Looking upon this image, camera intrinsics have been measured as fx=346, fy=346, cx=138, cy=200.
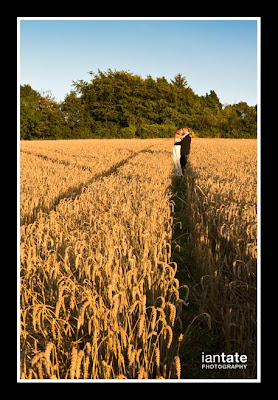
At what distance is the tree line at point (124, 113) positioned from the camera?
3859 centimetres

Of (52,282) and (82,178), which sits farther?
(82,178)

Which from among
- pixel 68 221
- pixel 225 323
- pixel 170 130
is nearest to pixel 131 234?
pixel 68 221

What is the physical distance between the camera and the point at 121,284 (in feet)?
7.98

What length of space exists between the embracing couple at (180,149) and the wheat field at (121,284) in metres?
3.43

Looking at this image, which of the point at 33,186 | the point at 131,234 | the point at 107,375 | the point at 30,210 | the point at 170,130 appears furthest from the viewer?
the point at 170,130

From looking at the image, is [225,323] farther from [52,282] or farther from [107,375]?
[52,282]

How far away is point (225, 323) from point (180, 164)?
7.99 metres

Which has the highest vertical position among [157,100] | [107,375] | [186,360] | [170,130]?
[157,100]

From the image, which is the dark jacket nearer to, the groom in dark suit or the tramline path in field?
the groom in dark suit

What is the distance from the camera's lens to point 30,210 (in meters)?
4.96

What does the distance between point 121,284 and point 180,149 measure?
765 centimetres

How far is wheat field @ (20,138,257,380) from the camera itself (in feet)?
6.38

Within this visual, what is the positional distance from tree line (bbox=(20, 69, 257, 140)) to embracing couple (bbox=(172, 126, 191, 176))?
29.2 m

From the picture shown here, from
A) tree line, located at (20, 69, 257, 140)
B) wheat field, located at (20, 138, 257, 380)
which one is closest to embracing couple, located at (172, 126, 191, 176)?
wheat field, located at (20, 138, 257, 380)
